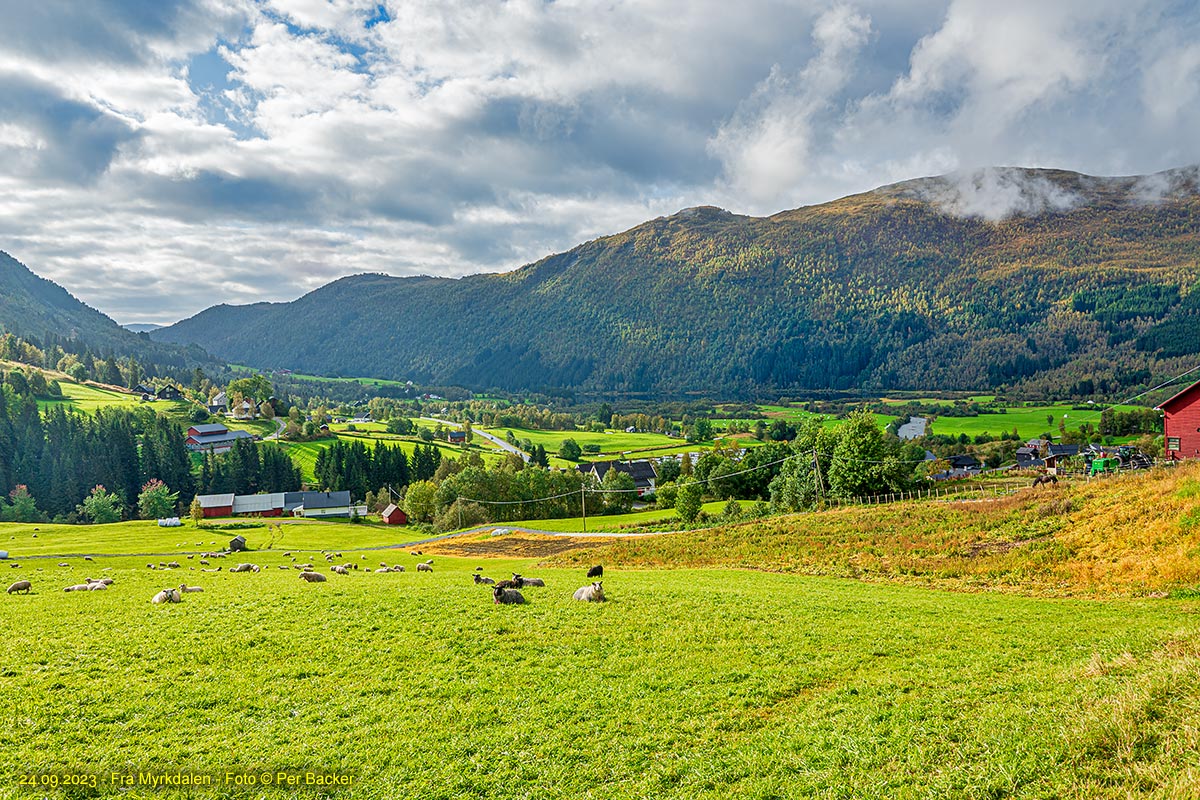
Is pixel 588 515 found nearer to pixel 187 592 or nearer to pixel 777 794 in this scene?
pixel 187 592

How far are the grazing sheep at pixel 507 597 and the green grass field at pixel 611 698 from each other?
1.25m

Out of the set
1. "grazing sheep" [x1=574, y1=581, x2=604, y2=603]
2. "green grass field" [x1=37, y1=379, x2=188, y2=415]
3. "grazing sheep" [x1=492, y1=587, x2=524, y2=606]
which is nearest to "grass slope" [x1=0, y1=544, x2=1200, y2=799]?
"grazing sheep" [x1=492, y1=587, x2=524, y2=606]

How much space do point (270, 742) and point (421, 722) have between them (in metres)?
2.44

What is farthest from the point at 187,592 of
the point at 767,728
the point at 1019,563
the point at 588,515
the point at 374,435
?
the point at 374,435

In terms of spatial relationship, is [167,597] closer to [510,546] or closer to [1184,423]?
[510,546]

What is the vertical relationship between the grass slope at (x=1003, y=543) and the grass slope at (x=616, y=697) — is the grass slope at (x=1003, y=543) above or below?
below

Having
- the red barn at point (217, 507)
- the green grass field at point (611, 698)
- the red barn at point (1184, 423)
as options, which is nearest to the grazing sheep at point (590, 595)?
the green grass field at point (611, 698)

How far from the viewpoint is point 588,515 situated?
9906 cm

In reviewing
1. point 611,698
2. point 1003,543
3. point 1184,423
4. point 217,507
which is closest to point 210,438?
point 217,507

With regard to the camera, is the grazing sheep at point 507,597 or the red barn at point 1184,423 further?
the red barn at point 1184,423

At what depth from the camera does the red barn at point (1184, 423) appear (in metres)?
50.0

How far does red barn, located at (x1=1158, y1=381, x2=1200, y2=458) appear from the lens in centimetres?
5000

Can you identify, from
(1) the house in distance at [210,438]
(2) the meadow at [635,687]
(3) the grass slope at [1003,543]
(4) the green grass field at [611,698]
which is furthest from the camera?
(1) the house in distance at [210,438]

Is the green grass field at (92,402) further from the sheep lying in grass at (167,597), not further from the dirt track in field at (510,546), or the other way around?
the sheep lying in grass at (167,597)
